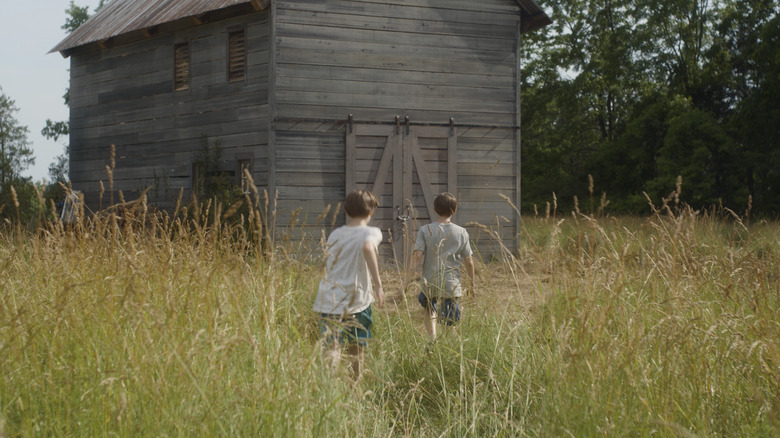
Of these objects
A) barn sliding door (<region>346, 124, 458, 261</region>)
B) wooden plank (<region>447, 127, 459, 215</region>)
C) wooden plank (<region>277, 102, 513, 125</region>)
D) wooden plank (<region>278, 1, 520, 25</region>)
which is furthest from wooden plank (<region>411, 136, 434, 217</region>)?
wooden plank (<region>278, 1, 520, 25</region>)

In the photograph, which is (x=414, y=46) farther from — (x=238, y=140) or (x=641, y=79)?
(x=641, y=79)

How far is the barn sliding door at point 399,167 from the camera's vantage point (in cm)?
1301

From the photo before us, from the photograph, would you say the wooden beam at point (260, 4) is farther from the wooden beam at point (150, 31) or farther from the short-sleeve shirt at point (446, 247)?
the short-sleeve shirt at point (446, 247)

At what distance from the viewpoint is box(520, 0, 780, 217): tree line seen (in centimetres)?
2311

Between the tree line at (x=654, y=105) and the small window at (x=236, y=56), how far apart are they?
48.7 feet

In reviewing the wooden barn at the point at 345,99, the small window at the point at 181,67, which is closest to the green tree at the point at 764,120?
the wooden barn at the point at 345,99

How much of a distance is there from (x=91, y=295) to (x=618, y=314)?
9.91ft

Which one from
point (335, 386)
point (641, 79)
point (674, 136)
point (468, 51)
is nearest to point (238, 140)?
point (468, 51)

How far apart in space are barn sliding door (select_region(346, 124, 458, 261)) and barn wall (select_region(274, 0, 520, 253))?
18cm

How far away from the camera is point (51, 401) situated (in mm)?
3055

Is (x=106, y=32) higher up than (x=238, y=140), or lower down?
higher up

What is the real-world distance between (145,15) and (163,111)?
7.66ft

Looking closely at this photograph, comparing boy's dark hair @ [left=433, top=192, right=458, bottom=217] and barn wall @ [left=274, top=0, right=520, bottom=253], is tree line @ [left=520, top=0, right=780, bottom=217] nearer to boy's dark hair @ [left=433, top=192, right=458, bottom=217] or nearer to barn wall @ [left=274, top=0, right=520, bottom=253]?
Answer: barn wall @ [left=274, top=0, right=520, bottom=253]

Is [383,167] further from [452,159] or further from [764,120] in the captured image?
[764,120]
